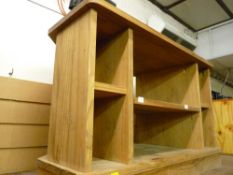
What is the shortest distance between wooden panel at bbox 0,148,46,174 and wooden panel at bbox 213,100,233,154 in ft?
4.68

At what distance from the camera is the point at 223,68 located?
3090 mm

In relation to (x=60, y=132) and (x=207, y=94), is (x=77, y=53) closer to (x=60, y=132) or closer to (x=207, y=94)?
(x=60, y=132)

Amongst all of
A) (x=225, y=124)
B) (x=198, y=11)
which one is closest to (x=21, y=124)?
(x=225, y=124)

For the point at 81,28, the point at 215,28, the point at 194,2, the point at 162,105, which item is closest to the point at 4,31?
the point at 81,28

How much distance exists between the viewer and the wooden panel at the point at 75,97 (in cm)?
61

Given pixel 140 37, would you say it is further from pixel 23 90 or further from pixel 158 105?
pixel 23 90

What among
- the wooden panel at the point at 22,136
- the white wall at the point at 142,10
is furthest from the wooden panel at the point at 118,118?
the white wall at the point at 142,10

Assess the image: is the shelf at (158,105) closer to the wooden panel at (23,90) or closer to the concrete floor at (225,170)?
the concrete floor at (225,170)

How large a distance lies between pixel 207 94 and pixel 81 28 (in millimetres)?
1045

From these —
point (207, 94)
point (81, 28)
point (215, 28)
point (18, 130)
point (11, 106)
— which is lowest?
point (18, 130)

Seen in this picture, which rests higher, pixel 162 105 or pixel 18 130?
pixel 162 105

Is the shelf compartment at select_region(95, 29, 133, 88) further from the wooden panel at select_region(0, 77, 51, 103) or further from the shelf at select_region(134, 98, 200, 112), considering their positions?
the wooden panel at select_region(0, 77, 51, 103)

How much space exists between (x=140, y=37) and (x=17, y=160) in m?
0.84

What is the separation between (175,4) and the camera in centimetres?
229
